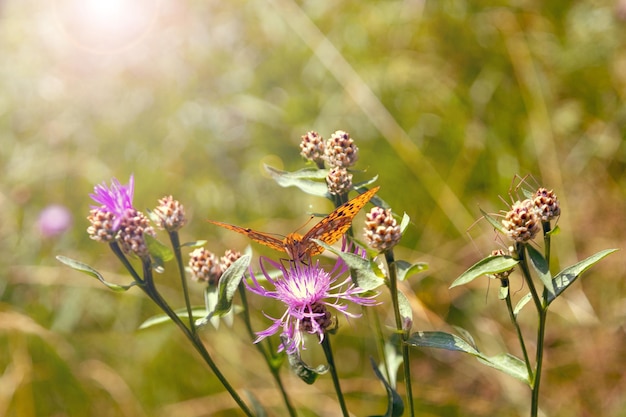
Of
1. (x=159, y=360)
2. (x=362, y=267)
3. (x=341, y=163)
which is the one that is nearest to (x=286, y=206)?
(x=159, y=360)

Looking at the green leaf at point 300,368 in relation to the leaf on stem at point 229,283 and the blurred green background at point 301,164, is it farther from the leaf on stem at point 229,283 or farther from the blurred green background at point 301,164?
the blurred green background at point 301,164

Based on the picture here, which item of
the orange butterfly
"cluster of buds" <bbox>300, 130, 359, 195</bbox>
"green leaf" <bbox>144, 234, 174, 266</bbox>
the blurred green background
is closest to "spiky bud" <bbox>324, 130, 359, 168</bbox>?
"cluster of buds" <bbox>300, 130, 359, 195</bbox>

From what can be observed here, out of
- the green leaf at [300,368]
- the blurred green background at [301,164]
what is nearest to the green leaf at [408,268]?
the green leaf at [300,368]

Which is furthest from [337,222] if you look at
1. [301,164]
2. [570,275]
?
[301,164]

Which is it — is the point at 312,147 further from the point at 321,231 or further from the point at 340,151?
the point at 321,231

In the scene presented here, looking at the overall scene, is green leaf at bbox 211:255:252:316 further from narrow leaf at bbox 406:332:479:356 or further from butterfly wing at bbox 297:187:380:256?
narrow leaf at bbox 406:332:479:356

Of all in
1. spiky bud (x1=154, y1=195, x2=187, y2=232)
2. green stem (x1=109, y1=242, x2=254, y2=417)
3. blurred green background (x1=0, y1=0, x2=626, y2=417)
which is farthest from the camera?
blurred green background (x1=0, y1=0, x2=626, y2=417)

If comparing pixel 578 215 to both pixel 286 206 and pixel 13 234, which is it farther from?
pixel 13 234
